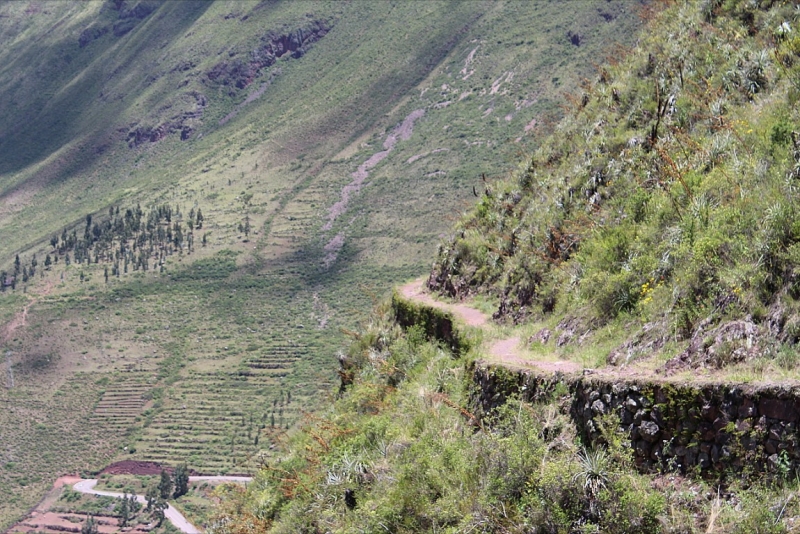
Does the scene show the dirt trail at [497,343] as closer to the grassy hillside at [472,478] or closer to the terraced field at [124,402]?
the grassy hillside at [472,478]

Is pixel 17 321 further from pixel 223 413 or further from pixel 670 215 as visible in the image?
pixel 670 215

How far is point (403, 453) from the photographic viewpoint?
1200 centimetres

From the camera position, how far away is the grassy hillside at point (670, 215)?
29.0ft

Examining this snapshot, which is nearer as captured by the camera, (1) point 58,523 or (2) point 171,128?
(1) point 58,523

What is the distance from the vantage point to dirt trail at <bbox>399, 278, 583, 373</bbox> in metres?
11.0

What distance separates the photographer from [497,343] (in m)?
14.1

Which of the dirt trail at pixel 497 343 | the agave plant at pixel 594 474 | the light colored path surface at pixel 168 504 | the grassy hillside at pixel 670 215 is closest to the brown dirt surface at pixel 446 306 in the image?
the dirt trail at pixel 497 343

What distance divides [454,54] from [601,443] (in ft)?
473

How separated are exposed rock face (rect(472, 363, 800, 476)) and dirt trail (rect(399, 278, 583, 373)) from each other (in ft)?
3.68

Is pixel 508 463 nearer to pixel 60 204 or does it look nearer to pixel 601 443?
pixel 601 443

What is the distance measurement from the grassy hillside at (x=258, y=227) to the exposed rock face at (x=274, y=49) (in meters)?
0.71

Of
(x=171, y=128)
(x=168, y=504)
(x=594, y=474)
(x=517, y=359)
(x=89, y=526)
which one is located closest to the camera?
(x=594, y=474)

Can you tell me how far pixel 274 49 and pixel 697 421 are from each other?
19724 centimetres

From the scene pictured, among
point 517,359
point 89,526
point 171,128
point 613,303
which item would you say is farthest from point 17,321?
point 613,303
